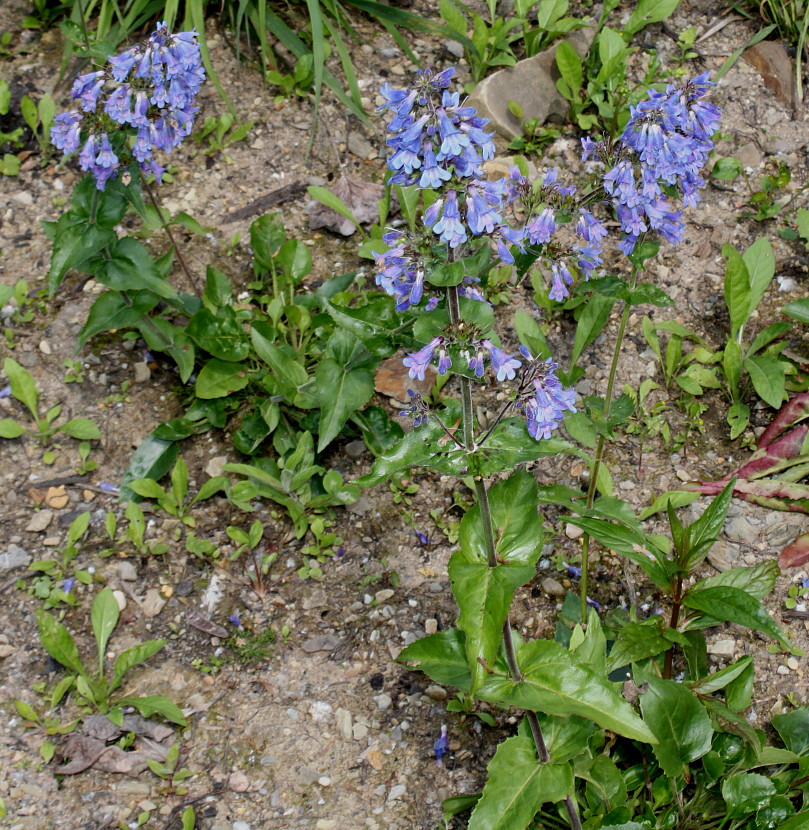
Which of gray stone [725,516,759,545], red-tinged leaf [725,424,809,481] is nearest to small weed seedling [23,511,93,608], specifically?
gray stone [725,516,759,545]

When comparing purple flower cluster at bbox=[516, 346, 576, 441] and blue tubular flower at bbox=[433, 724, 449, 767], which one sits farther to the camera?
blue tubular flower at bbox=[433, 724, 449, 767]

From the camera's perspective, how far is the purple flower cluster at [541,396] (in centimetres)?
248

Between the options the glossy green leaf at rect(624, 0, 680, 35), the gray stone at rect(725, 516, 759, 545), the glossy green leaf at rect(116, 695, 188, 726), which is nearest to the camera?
the glossy green leaf at rect(116, 695, 188, 726)

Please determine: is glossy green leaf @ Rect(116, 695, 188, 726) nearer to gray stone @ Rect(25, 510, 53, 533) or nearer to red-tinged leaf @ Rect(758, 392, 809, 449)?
gray stone @ Rect(25, 510, 53, 533)

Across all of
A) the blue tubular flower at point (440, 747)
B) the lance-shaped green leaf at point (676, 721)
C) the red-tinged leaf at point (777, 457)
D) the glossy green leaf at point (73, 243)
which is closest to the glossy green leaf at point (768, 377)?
the red-tinged leaf at point (777, 457)

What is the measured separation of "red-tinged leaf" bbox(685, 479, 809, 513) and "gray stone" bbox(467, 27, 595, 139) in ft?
7.76

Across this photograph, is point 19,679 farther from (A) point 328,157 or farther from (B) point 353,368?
(A) point 328,157

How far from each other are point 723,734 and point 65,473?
294 centimetres

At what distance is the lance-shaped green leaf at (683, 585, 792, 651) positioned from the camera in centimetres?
303

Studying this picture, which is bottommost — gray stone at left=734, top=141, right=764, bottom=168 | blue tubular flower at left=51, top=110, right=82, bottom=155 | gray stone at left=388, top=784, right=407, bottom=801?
gray stone at left=388, top=784, right=407, bottom=801

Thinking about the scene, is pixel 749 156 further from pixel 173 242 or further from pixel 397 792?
pixel 397 792

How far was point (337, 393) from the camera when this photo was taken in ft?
12.3

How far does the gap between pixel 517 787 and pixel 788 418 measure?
2.13 m

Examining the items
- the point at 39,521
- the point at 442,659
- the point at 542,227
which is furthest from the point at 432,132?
the point at 39,521
